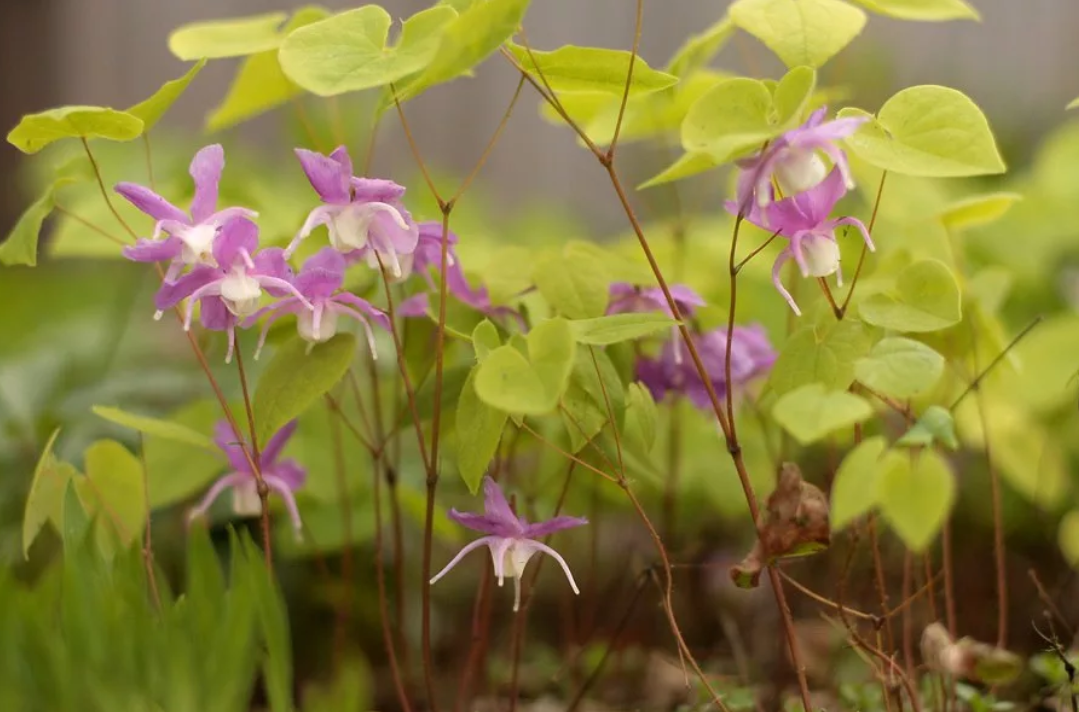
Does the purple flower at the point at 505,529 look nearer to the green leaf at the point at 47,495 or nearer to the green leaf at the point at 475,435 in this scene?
the green leaf at the point at 475,435

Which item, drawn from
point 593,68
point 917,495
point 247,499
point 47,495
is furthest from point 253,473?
point 917,495

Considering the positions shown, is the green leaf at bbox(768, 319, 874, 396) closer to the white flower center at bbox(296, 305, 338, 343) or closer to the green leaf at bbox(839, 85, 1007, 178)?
the green leaf at bbox(839, 85, 1007, 178)

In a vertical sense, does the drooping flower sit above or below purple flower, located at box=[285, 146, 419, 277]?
below

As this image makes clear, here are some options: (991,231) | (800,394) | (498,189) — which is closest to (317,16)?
Answer: (800,394)

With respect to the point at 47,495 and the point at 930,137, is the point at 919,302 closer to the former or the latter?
the point at 930,137

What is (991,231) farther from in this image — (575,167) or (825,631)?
(575,167)

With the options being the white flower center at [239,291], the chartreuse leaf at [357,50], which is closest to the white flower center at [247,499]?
the white flower center at [239,291]

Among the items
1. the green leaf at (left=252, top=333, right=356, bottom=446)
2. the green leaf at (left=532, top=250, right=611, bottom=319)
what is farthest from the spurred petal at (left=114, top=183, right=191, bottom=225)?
the green leaf at (left=532, top=250, right=611, bottom=319)
